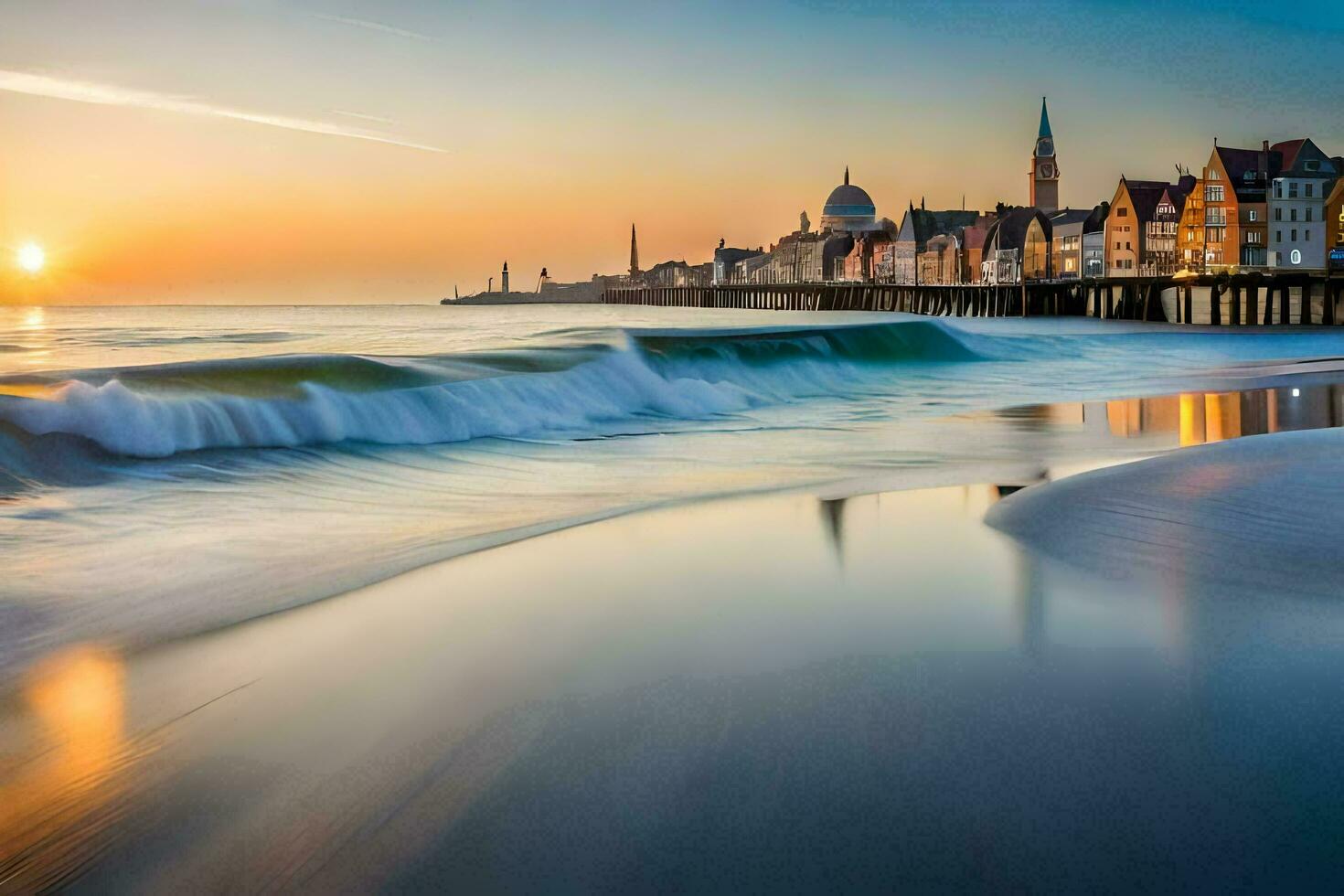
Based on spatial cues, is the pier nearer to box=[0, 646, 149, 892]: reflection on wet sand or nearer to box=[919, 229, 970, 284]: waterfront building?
box=[919, 229, 970, 284]: waterfront building

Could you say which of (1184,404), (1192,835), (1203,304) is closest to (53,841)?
(1192,835)

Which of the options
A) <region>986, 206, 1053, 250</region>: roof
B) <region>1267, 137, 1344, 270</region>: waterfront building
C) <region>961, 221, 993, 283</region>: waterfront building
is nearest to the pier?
<region>1267, 137, 1344, 270</region>: waterfront building

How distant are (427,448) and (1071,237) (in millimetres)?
91928

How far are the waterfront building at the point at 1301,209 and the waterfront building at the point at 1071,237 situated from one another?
23569mm

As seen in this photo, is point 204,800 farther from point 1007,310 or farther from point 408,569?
point 1007,310

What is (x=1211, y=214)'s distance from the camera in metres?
69.1

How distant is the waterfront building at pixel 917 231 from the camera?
139m

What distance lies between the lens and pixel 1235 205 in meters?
67.4

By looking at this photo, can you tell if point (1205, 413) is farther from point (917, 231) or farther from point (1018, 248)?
point (917, 231)

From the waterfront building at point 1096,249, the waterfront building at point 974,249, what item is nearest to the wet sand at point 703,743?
the waterfront building at point 1096,249

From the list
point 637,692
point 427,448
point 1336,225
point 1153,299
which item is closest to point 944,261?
point 1336,225

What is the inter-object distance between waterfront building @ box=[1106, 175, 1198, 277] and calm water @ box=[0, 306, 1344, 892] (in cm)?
7917

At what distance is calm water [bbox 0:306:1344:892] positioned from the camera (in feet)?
8.70

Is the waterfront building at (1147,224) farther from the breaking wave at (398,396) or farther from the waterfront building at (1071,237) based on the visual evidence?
the breaking wave at (398,396)
